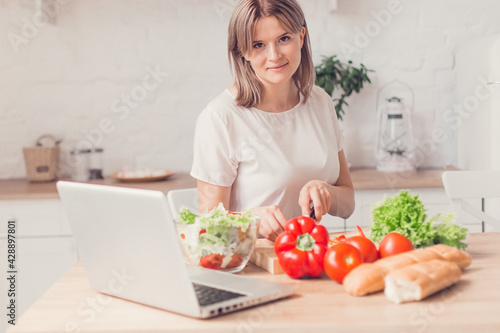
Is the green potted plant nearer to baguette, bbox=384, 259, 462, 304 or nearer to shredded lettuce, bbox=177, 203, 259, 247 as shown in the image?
shredded lettuce, bbox=177, 203, 259, 247

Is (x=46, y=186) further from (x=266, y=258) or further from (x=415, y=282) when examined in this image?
(x=415, y=282)

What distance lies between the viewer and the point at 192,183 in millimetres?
2912

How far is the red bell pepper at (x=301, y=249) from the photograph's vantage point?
3.95 ft

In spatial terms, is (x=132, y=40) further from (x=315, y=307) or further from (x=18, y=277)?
(x=315, y=307)

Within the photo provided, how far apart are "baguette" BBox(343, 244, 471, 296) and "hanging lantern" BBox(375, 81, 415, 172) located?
1.86m

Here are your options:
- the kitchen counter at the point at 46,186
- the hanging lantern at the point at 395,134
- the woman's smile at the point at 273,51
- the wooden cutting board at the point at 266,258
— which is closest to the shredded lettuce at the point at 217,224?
the wooden cutting board at the point at 266,258

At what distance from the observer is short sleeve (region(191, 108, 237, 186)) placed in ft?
5.98

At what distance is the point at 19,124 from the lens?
3230 millimetres

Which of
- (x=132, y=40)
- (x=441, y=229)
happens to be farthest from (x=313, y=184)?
(x=132, y=40)

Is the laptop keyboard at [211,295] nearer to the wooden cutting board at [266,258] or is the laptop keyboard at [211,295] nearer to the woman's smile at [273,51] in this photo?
the wooden cutting board at [266,258]

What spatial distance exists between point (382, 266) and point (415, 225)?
0.80 ft

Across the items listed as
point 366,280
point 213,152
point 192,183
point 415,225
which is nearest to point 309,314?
point 366,280

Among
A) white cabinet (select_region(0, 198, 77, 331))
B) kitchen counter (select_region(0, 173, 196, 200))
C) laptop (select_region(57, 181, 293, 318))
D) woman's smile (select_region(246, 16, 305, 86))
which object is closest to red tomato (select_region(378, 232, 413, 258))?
laptop (select_region(57, 181, 293, 318))

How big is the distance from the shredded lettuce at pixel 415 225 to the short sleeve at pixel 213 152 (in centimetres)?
60
